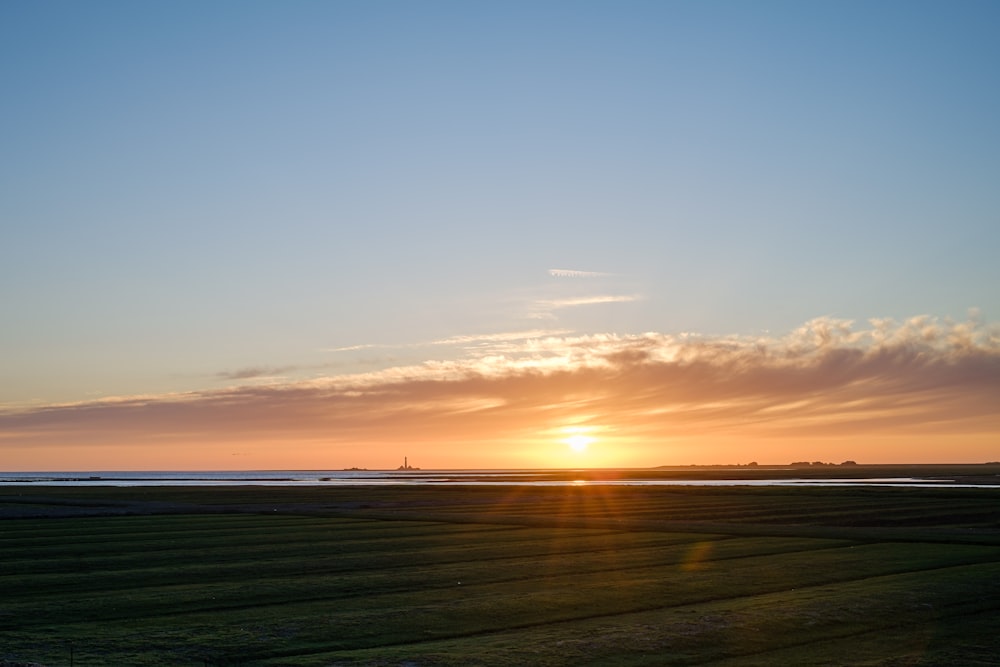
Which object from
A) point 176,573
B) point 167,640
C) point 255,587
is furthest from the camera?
point 176,573

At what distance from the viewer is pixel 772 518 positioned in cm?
6600

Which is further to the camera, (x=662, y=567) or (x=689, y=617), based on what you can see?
(x=662, y=567)

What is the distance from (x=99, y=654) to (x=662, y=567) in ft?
72.8

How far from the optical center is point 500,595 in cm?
3009

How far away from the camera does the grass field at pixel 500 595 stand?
22.3 m

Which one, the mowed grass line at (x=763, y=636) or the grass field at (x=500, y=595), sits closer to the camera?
the mowed grass line at (x=763, y=636)

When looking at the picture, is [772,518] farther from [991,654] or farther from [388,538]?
[991,654]

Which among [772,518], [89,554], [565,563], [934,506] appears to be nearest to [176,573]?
[89,554]

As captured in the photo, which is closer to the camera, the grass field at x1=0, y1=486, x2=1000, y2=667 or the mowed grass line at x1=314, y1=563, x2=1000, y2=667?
the mowed grass line at x1=314, y1=563, x2=1000, y2=667

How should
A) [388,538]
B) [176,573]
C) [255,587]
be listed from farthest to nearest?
[388,538] < [176,573] < [255,587]

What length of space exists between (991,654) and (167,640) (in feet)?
65.1

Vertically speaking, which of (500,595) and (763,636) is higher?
(500,595)

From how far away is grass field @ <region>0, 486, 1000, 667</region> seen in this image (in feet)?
73.3

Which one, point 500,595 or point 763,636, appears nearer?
point 763,636
